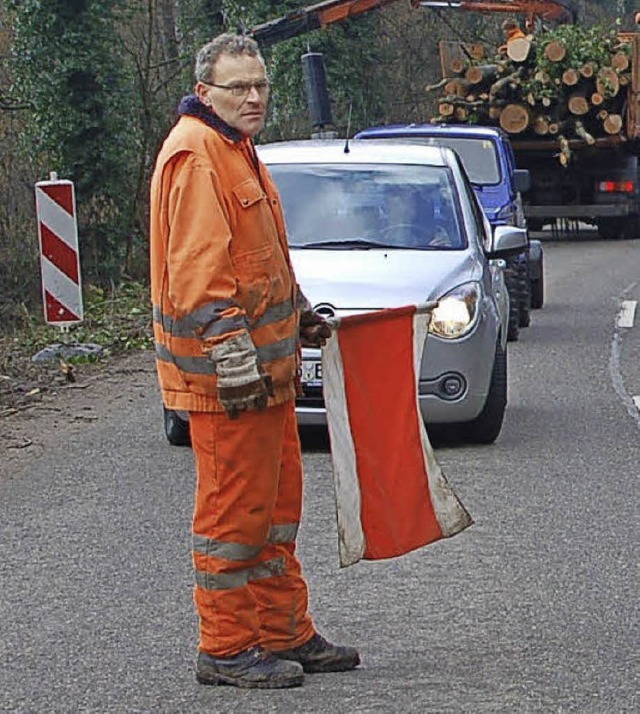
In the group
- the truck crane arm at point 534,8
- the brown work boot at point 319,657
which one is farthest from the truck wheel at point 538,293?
the truck crane arm at point 534,8

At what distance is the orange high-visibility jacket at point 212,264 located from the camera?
5.28m

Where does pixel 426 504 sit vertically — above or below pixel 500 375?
above

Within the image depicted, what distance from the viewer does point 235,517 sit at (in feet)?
17.8

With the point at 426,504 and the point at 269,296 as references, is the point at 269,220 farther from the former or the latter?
the point at 426,504

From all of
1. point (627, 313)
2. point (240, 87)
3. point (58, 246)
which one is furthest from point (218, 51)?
point (627, 313)

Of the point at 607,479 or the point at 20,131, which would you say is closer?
the point at 607,479

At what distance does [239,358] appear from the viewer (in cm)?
526

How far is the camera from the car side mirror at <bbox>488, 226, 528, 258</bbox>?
10523mm

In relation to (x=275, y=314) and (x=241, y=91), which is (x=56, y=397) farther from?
(x=241, y=91)

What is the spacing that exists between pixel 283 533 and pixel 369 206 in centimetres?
538

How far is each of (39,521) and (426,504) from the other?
2.84 meters

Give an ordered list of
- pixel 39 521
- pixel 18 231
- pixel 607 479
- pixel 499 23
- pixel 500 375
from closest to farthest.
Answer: pixel 39 521 < pixel 607 479 < pixel 500 375 < pixel 18 231 < pixel 499 23

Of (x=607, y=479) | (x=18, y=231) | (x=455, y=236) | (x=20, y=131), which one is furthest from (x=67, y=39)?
(x=607, y=479)

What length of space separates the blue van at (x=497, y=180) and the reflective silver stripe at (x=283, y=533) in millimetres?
10290
